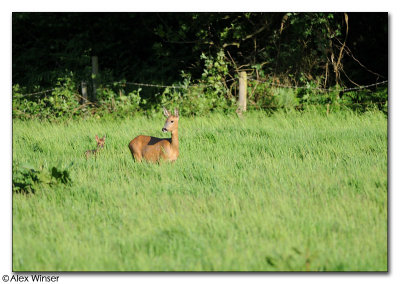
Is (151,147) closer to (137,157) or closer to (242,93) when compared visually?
(137,157)

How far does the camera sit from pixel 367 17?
44.8 ft

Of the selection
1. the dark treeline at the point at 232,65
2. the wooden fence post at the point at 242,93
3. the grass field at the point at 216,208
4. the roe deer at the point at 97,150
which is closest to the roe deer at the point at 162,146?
the grass field at the point at 216,208

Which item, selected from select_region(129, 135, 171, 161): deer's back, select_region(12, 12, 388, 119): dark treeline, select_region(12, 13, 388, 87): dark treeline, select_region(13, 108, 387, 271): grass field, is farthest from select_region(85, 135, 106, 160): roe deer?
select_region(12, 13, 388, 87): dark treeline

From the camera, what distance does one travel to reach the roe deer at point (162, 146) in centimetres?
689

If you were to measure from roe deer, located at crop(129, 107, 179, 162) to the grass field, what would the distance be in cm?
17

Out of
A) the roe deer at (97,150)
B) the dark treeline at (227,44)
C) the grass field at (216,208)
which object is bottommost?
the grass field at (216,208)

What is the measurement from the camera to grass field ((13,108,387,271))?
4.22m

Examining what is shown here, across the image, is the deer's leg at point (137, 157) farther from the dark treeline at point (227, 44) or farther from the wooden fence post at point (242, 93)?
the dark treeline at point (227, 44)

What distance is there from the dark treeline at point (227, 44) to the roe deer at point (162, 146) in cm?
604

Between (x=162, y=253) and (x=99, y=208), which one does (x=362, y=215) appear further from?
(x=99, y=208)

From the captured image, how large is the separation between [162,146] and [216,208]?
1.87 metres

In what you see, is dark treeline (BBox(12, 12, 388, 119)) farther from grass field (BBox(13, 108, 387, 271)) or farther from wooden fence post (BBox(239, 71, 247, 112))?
grass field (BBox(13, 108, 387, 271))
